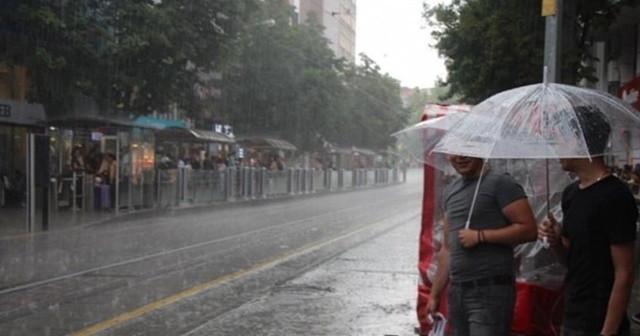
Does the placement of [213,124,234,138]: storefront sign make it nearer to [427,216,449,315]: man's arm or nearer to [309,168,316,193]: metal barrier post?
[309,168,316,193]: metal barrier post

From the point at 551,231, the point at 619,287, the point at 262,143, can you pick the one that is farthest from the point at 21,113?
the point at 619,287

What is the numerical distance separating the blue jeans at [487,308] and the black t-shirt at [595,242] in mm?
385

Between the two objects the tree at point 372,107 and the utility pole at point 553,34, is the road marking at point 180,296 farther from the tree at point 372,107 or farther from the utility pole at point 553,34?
the tree at point 372,107

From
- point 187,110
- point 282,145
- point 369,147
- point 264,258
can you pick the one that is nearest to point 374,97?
point 369,147

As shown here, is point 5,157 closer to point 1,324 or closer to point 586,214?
point 1,324

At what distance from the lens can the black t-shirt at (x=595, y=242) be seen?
11.7ft

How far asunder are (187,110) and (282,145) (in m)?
15.7

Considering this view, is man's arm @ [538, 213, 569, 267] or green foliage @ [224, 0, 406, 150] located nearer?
man's arm @ [538, 213, 569, 267]

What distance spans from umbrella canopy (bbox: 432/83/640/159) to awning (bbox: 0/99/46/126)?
23.0 metres

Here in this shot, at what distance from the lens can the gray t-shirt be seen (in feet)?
13.5

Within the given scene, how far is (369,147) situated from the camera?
70.4 meters

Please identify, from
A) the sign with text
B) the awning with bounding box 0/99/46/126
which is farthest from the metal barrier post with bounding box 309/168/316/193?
the sign with text

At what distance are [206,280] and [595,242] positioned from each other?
758 cm

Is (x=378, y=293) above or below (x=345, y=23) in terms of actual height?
below
